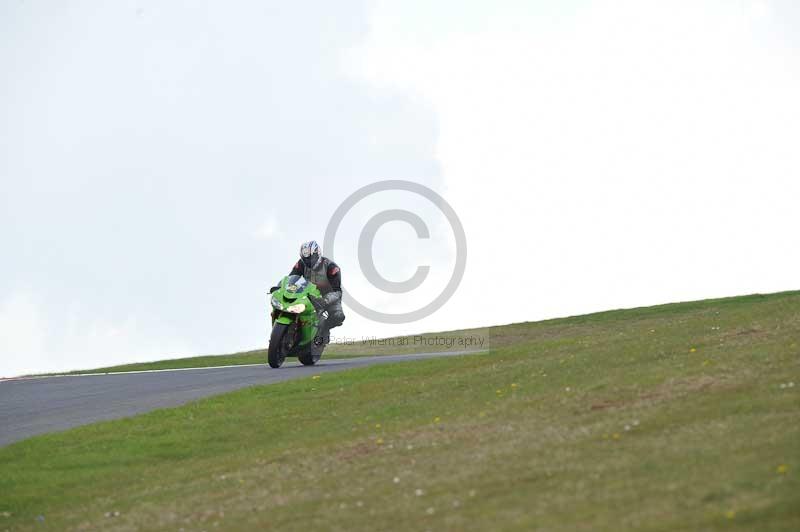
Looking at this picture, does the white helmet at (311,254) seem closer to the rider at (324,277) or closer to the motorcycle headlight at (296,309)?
the rider at (324,277)

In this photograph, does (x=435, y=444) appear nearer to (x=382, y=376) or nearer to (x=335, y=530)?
(x=335, y=530)

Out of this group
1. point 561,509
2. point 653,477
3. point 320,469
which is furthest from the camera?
point 320,469

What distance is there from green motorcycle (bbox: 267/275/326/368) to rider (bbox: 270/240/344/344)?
0.24m

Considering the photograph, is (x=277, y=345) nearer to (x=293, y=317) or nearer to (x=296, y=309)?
(x=293, y=317)

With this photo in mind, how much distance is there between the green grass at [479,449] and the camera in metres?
10.6

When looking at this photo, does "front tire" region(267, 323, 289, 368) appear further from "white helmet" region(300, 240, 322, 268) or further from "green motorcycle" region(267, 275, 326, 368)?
"white helmet" region(300, 240, 322, 268)

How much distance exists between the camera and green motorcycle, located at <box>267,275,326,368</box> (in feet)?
80.8

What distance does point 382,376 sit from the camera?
913 inches

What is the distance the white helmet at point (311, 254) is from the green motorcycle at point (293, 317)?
0.52m

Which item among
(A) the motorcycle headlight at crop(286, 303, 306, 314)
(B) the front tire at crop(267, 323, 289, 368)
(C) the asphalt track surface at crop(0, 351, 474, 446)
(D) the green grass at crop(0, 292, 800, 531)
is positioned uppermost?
(A) the motorcycle headlight at crop(286, 303, 306, 314)

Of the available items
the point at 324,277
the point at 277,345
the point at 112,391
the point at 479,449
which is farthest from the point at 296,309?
the point at 479,449

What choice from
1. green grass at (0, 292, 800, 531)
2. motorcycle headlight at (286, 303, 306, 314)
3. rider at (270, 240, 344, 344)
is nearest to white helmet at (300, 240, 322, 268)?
rider at (270, 240, 344, 344)

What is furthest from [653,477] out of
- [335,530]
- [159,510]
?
[159,510]

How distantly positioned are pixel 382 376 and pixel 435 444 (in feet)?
28.4
